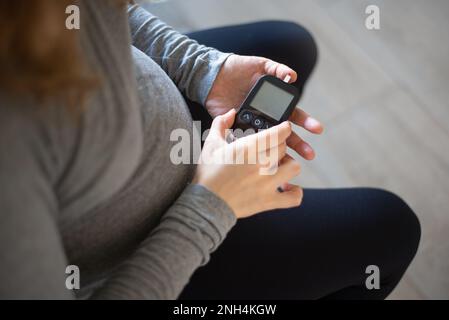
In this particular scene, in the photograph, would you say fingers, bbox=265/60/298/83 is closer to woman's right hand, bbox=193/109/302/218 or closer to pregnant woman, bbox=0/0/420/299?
pregnant woman, bbox=0/0/420/299

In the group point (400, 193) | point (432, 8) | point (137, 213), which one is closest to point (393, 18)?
point (432, 8)

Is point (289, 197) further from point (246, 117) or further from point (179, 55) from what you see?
point (179, 55)

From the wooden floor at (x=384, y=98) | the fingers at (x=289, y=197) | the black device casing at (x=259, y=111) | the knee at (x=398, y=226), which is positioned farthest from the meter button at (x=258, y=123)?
the wooden floor at (x=384, y=98)

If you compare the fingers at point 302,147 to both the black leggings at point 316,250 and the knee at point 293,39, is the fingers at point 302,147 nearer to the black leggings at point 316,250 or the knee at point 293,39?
the black leggings at point 316,250

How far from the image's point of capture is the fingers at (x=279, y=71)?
647 millimetres

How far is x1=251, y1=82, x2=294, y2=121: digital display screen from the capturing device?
0.63 metres

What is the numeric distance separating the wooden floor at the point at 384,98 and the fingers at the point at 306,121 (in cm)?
40

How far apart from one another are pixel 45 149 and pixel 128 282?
7.0 inches

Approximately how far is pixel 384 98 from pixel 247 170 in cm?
74

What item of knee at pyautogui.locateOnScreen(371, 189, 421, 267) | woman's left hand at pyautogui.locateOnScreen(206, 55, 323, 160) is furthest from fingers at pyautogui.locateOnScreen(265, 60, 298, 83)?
knee at pyautogui.locateOnScreen(371, 189, 421, 267)

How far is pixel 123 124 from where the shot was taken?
0.38m

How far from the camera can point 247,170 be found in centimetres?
52

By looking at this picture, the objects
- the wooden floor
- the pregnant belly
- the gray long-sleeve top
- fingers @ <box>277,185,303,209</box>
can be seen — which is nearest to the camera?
the gray long-sleeve top

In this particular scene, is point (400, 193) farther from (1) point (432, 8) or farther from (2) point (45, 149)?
(2) point (45, 149)
